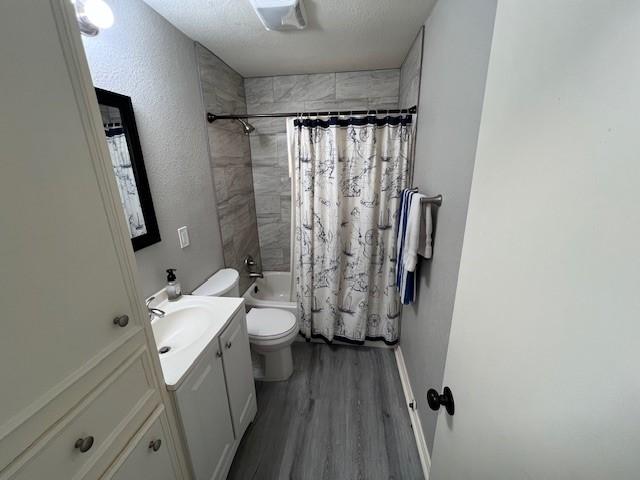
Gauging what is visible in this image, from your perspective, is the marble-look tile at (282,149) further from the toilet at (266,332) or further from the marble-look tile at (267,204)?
the toilet at (266,332)

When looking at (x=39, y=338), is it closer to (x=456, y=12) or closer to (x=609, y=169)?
(x=609, y=169)

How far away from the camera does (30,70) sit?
0.51 meters

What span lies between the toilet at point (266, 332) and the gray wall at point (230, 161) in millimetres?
330

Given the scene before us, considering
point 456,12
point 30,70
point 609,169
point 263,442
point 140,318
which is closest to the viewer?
point 609,169

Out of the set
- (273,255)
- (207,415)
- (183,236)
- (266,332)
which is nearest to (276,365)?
(266,332)

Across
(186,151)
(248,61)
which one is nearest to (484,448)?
(186,151)

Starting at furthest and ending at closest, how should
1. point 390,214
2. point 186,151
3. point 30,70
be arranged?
point 390,214 → point 186,151 → point 30,70

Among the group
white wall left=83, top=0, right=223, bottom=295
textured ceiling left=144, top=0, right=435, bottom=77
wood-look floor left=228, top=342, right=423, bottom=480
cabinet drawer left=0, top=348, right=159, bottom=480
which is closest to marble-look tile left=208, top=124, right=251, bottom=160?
white wall left=83, top=0, right=223, bottom=295

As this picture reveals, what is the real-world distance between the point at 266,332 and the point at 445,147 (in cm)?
163

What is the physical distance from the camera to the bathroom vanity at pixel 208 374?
1.00 metres

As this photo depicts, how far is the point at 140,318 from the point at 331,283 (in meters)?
1.55

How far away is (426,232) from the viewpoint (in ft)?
4.44

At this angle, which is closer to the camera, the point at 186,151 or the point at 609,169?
the point at 609,169

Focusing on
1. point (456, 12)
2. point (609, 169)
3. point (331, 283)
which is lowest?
point (331, 283)
